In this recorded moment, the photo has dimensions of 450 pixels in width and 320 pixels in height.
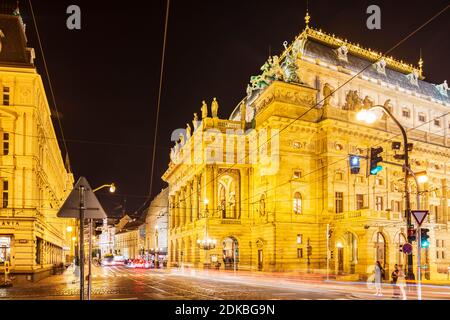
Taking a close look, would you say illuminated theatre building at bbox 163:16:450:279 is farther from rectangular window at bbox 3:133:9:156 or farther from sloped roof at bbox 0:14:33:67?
rectangular window at bbox 3:133:9:156

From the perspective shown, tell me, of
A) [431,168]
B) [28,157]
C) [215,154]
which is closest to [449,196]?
[431,168]

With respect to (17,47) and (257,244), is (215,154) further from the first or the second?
(17,47)

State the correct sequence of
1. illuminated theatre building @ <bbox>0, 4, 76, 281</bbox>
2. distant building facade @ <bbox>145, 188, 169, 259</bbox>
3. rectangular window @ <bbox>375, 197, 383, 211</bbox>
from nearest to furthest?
illuminated theatre building @ <bbox>0, 4, 76, 281</bbox>
rectangular window @ <bbox>375, 197, 383, 211</bbox>
distant building facade @ <bbox>145, 188, 169, 259</bbox>

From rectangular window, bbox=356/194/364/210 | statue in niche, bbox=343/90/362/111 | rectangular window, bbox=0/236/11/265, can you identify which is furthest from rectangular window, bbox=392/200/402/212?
rectangular window, bbox=0/236/11/265

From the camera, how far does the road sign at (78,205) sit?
10.0 metres

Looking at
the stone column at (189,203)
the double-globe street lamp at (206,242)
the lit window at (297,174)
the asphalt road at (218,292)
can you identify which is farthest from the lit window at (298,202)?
the asphalt road at (218,292)

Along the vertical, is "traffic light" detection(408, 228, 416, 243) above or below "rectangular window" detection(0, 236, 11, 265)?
above

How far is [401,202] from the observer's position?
57.9m

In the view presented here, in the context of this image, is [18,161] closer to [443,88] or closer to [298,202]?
[298,202]

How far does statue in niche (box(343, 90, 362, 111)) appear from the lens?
188 ft

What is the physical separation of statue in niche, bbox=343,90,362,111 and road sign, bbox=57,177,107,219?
164ft

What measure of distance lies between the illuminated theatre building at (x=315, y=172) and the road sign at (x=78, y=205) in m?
36.7

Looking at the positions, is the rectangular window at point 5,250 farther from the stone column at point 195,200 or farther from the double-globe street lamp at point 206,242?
the stone column at point 195,200
